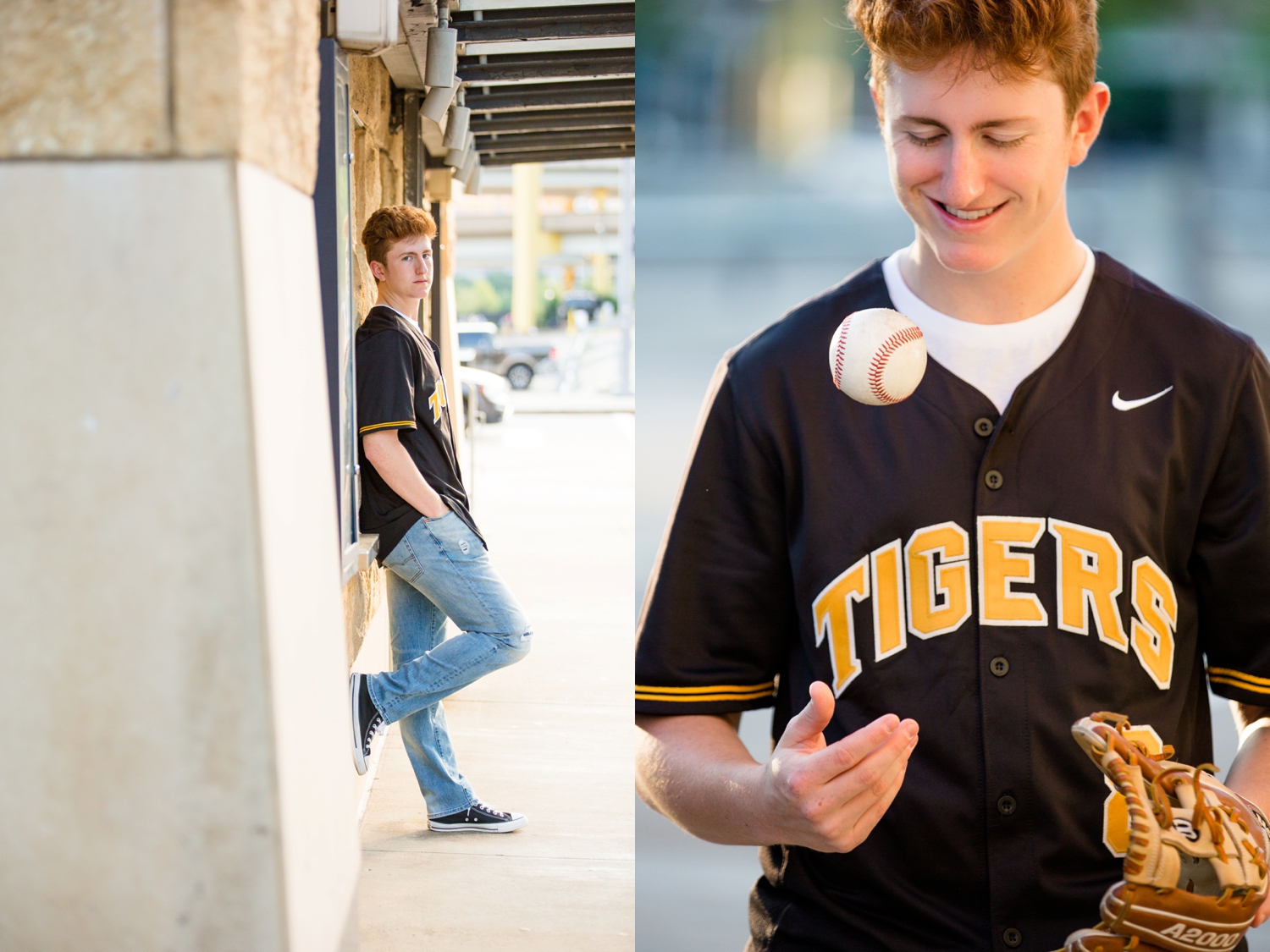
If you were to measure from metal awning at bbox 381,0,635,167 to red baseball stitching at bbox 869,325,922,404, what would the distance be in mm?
3873

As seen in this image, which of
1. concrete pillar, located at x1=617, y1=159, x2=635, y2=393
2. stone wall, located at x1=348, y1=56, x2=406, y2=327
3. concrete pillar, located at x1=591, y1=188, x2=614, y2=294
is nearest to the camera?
stone wall, located at x1=348, y1=56, x2=406, y2=327

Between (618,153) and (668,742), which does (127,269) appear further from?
(618,153)

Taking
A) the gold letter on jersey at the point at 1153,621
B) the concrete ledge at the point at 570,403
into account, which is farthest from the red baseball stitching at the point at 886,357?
the concrete ledge at the point at 570,403

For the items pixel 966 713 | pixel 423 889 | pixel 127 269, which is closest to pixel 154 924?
pixel 127 269

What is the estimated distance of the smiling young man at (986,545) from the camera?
1961 mm

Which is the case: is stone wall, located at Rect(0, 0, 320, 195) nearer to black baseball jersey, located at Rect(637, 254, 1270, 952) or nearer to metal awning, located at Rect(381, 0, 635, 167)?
black baseball jersey, located at Rect(637, 254, 1270, 952)

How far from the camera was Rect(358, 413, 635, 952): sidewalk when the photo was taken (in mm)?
4004

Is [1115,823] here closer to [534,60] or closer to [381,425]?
[381,425]

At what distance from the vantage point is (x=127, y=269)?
4.61ft

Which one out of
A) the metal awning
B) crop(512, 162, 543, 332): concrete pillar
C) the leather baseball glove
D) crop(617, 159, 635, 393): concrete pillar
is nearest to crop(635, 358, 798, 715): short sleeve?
the leather baseball glove

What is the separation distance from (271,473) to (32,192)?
454 millimetres

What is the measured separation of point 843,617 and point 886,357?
47 centimetres

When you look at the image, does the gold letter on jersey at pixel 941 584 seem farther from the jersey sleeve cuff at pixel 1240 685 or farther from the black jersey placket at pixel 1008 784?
the jersey sleeve cuff at pixel 1240 685

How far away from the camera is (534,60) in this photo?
6.92 m
